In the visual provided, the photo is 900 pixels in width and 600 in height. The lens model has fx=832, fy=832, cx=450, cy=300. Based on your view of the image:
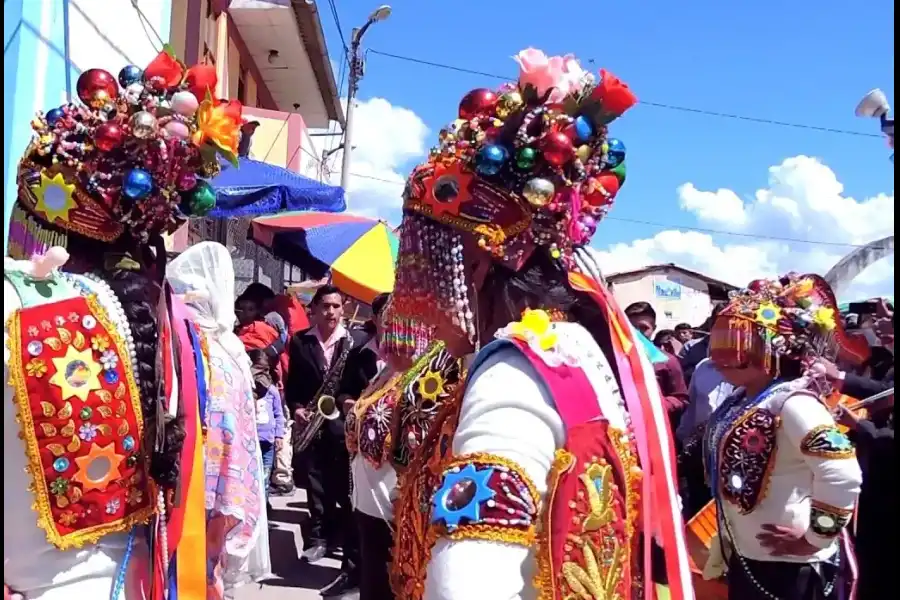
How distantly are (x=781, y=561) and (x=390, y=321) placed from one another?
5.72 feet

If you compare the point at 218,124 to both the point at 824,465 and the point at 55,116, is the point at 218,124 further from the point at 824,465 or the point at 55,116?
the point at 824,465

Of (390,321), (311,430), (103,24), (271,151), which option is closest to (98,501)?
(390,321)

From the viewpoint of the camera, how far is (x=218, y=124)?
2031 millimetres

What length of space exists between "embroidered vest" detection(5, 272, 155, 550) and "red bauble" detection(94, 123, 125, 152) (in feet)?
1.02

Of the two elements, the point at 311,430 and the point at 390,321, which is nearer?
the point at 390,321

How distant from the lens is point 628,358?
166cm

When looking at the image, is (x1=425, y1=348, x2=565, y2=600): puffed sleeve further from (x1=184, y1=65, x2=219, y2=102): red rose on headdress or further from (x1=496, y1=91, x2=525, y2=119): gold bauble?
(x1=184, y1=65, x2=219, y2=102): red rose on headdress

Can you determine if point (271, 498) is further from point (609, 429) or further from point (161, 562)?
point (609, 429)

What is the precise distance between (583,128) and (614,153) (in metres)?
0.14

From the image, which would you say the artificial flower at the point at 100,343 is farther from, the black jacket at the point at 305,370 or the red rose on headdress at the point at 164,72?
the black jacket at the point at 305,370

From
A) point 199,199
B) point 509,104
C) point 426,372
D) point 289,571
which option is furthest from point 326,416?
point 509,104

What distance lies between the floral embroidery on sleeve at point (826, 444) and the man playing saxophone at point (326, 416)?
281 cm

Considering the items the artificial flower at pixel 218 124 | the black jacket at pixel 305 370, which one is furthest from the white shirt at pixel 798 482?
the black jacket at pixel 305 370

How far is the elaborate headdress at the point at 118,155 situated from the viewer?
6.15 ft
